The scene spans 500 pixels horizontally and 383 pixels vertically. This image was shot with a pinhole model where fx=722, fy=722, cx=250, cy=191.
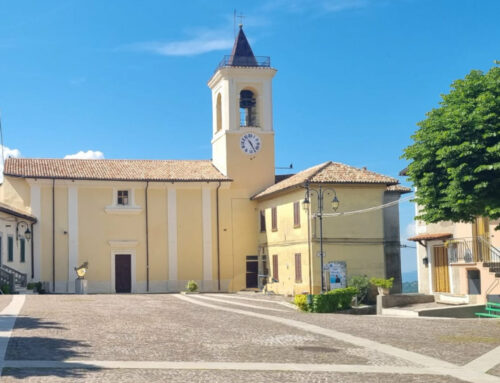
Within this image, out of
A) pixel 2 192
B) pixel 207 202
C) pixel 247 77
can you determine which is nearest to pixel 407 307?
pixel 207 202

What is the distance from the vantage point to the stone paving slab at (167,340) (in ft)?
44.8

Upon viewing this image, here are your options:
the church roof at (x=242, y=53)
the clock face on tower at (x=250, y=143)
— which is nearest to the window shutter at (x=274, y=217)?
the clock face on tower at (x=250, y=143)

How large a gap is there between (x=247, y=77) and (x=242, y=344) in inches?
1197

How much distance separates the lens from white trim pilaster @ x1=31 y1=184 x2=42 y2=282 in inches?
1559

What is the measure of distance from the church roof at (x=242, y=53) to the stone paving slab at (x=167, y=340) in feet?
82.1

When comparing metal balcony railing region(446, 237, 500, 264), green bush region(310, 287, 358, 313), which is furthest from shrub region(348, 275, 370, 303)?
green bush region(310, 287, 358, 313)

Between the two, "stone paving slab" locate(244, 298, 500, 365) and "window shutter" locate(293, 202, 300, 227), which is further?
"window shutter" locate(293, 202, 300, 227)

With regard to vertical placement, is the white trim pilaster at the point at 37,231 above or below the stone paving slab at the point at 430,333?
above

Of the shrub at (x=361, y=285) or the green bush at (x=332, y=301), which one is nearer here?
the green bush at (x=332, y=301)

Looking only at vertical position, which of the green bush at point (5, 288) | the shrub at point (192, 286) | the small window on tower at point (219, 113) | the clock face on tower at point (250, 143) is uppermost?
the small window on tower at point (219, 113)

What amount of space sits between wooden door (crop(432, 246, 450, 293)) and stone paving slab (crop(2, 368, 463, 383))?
21.8 metres

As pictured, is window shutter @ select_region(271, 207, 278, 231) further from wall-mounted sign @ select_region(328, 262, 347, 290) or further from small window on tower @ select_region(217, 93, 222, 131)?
small window on tower @ select_region(217, 93, 222, 131)

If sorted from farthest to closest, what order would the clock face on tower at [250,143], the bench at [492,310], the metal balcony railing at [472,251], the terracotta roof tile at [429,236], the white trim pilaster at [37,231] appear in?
the clock face on tower at [250,143]
the white trim pilaster at [37,231]
the terracotta roof tile at [429,236]
the metal balcony railing at [472,251]
the bench at [492,310]

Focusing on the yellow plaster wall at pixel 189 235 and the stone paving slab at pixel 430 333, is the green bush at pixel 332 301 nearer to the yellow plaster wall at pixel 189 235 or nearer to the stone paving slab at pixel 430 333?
the stone paving slab at pixel 430 333
